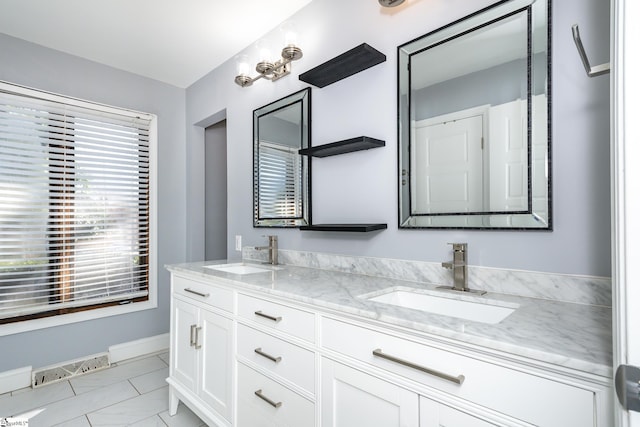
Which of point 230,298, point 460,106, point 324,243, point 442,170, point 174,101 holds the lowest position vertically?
point 230,298

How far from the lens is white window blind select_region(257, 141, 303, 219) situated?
6.96 ft

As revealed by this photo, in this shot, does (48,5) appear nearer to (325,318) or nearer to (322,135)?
(322,135)

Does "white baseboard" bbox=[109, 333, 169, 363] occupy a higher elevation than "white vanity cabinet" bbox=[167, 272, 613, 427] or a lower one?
lower

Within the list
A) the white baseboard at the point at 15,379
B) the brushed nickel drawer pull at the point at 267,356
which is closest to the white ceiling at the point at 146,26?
the brushed nickel drawer pull at the point at 267,356

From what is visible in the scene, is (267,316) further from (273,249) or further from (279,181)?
(279,181)

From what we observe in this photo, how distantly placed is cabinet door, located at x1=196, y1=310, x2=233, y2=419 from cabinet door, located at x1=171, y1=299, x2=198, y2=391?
83 mm

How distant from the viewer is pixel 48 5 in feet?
6.72

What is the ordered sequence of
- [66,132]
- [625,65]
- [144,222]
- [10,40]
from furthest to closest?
[144,222]
[66,132]
[10,40]
[625,65]

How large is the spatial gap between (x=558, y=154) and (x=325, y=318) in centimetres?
96

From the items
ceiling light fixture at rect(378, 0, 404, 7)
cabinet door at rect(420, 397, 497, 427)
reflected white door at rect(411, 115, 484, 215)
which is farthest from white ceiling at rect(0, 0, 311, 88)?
cabinet door at rect(420, 397, 497, 427)

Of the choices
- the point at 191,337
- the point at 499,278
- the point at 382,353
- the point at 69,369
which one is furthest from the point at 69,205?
the point at 499,278

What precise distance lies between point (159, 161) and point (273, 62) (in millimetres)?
1527

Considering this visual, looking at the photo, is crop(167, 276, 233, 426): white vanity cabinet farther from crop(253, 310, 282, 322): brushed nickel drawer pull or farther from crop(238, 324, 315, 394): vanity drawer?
crop(253, 310, 282, 322): brushed nickel drawer pull

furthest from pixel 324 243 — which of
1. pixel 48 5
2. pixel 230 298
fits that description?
pixel 48 5
